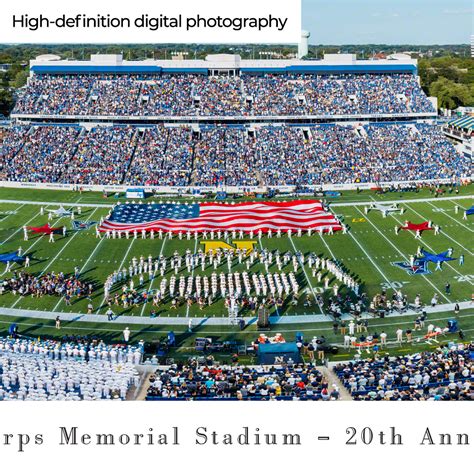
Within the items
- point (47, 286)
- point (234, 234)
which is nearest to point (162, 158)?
point (234, 234)

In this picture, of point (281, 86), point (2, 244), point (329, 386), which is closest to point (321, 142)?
point (281, 86)

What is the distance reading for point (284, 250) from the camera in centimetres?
3784

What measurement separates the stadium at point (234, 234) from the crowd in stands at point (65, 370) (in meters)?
0.09

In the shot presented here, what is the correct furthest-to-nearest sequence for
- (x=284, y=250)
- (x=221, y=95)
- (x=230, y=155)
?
(x=221, y=95)
(x=230, y=155)
(x=284, y=250)

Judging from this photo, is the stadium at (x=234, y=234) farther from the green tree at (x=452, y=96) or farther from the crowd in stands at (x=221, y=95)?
the green tree at (x=452, y=96)

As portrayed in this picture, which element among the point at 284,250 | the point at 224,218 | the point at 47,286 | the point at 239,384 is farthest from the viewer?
the point at 224,218

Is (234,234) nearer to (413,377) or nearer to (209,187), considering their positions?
(209,187)

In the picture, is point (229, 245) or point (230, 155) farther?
point (230, 155)

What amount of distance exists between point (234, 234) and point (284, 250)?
11.6 feet

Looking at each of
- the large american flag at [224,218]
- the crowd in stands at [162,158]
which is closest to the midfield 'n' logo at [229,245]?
the large american flag at [224,218]

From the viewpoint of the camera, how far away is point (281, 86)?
66.7m

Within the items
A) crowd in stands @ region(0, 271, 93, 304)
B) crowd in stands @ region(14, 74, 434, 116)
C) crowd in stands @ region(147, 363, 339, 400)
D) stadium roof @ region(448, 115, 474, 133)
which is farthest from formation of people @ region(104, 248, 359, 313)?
stadium roof @ region(448, 115, 474, 133)

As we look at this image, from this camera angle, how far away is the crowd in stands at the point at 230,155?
5456cm

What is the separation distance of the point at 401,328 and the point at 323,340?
3728 mm
